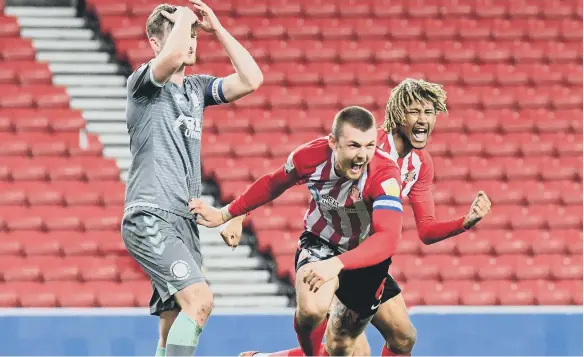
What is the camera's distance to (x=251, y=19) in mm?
10789

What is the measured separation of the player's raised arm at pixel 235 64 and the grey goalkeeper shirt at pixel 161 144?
8.1 inches

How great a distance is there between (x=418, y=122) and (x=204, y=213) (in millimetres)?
1179

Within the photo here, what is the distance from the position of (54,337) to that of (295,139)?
11.3 feet

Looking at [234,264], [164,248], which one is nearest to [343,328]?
[164,248]

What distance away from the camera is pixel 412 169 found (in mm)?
5316

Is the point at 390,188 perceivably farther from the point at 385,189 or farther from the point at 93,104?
the point at 93,104

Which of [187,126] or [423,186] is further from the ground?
[187,126]

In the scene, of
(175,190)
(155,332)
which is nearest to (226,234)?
(175,190)

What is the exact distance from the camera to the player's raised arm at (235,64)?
15.3ft

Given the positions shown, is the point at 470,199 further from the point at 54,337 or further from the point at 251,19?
the point at 54,337

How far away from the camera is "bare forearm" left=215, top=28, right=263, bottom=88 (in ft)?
15.4

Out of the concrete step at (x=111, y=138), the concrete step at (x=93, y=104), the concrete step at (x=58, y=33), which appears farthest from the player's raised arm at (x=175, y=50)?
the concrete step at (x=58, y=33)

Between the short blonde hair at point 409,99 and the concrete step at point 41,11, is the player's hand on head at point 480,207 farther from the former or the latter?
the concrete step at point 41,11

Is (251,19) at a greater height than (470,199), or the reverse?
(251,19)
